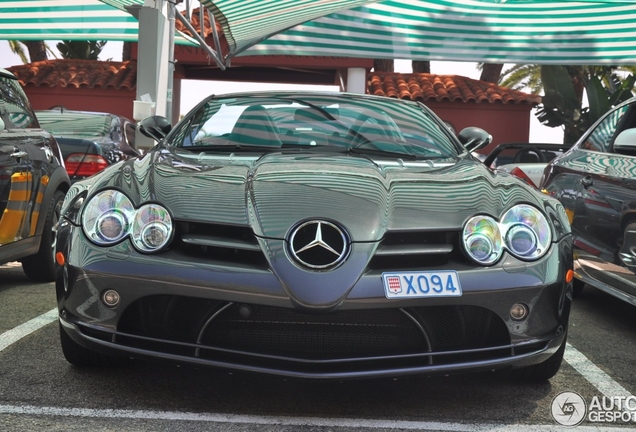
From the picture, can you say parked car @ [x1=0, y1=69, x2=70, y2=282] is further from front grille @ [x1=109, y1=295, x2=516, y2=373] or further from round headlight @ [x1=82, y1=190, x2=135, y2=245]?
front grille @ [x1=109, y1=295, x2=516, y2=373]

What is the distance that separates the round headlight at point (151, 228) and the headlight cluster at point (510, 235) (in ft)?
3.50

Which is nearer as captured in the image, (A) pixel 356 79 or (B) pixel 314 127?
(B) pixel 314 127

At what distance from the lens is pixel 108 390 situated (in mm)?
3242

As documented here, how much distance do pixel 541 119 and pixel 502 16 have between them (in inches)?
311

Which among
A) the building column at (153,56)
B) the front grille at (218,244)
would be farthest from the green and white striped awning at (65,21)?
the front grille at (218,244)

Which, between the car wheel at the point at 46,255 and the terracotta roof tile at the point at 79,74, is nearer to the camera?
the car wheel at the point at 46,255

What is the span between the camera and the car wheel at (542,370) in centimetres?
338

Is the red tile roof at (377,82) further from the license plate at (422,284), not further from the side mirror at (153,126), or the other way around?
the license plate at (422,284)

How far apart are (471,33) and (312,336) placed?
11.3 m

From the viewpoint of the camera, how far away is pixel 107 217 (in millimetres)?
3127

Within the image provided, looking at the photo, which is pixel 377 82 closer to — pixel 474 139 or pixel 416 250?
pixel 474 139

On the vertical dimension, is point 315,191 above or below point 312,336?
above

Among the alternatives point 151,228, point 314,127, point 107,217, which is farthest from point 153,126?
point 151,228

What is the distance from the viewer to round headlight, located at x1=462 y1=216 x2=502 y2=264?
118 inches
